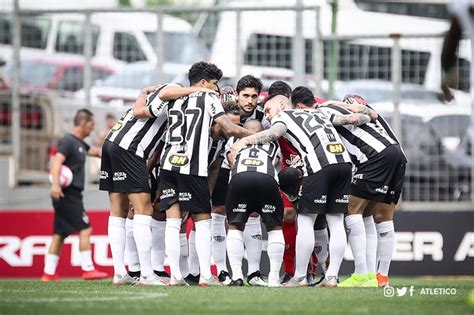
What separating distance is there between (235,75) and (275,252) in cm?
599

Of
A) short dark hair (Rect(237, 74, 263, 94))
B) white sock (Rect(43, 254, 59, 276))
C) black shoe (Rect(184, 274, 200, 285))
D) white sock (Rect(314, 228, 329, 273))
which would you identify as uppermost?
short dark hair (Rect(237, 74, 263, 94))

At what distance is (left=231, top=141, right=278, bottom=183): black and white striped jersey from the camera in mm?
11664

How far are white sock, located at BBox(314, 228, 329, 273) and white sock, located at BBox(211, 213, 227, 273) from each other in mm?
976

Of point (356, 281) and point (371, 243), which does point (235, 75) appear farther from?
point (356, 281)

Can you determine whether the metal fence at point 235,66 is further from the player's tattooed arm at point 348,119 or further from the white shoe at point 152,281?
the white shoe at point 152,281

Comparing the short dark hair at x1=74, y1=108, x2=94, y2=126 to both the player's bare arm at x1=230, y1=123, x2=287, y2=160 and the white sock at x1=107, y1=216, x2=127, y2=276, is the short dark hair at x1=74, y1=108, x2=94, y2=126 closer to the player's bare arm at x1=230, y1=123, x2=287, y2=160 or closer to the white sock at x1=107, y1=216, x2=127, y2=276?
the white sock at x1=107, y1=216, x2=127, y2=276

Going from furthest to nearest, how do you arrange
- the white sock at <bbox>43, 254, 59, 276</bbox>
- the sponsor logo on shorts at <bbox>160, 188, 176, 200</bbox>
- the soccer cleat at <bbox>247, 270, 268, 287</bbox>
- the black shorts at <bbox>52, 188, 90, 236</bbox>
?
the black shorts at <bbox>52, 188, 90, 236</bbox>, the white sock at <bbox>43, 254, 59, 276</bbox>, the soccer cleat at <bbox>247, 270, 268, 287</bbox>, the sponsor logo on shorts at <bbox>160, 188, 176, 200</bbox>

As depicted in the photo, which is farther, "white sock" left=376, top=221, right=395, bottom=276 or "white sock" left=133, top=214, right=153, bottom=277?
"white sock" left=376, top=221, right=395, bottom=276

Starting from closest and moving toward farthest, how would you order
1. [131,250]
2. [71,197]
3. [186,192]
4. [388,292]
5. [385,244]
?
[388,292]
[186,192]
[385,244]
[131,250]
[71,197]

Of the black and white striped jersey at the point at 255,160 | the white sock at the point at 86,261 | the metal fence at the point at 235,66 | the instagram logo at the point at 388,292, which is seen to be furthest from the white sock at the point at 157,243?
the metal fence at the point at 235,66

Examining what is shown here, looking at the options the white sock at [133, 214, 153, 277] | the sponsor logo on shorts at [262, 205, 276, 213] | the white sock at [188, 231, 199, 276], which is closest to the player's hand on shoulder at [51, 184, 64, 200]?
the white sock at [188, 231, 199, 276]

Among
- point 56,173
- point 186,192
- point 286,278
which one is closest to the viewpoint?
point 186,192

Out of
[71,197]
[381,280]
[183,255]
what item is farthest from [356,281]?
[71,197]

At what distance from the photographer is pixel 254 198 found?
38.1 feet
